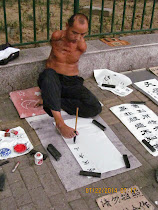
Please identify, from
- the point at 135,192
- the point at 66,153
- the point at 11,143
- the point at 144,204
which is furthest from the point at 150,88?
the point at 11,143

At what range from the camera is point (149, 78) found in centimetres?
507

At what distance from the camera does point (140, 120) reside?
3938 mm

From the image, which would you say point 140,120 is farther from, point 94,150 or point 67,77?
point 67,77

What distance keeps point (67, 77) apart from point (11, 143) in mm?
1134

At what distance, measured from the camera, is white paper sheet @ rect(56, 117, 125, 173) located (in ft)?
10.3

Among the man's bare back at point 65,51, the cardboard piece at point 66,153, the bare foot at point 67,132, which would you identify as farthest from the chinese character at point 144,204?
the man's bare back at point 65,51

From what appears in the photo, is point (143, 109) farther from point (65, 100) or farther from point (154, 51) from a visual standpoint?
point (154, 51)

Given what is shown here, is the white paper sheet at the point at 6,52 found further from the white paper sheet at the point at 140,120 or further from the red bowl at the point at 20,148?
the white paper sheet at the point at 140,120

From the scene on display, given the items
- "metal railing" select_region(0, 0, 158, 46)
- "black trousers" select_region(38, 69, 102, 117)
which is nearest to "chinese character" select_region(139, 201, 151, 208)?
"black trousers" select_region(38, 69, 102, 117)

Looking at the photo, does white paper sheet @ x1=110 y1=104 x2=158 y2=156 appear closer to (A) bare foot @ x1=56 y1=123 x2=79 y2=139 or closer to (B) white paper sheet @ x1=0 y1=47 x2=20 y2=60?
(A) bare foot @ x1=56 y1=123 x2=79 y2=139

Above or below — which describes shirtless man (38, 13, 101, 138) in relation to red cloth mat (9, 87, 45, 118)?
above

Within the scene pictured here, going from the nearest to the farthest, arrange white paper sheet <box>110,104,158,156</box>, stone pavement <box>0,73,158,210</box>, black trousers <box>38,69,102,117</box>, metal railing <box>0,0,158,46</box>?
stone pavement <box>0,73,158,210</box> < white paper sheet <box>110,104,158,156</box> < black trousers <box>38,69,102,117</box> < metal railing <box>0,0,158,46</box>

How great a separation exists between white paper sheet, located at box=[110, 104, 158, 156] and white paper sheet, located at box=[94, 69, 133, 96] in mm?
473

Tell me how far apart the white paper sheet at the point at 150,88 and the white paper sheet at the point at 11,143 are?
2.03 metres
